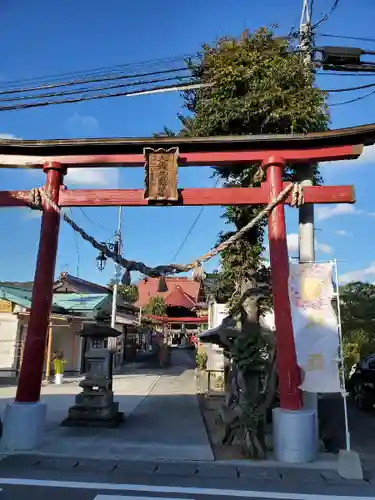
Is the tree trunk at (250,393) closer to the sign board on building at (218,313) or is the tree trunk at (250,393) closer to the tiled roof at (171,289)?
the sign board on building at (218,313)

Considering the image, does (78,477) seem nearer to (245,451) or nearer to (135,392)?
(245,451)

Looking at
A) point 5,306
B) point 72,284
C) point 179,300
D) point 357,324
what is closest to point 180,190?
point 357,324

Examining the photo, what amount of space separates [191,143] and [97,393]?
6363mm

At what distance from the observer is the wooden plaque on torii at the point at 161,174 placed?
335 inches

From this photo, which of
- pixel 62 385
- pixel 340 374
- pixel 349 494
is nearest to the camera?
pixel 349 494

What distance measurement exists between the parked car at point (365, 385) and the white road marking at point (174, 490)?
799cm

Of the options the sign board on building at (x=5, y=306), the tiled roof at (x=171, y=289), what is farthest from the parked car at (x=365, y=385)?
the tiled roof at (x=171, y=289)

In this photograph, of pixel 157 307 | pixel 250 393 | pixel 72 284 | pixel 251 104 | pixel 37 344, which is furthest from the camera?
pixel 157 307

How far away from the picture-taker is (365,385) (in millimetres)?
13109

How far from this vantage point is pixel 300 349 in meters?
7.36

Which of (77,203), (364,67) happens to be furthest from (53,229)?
(364,67)

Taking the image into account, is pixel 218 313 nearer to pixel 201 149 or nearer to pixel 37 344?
pixel 201 149

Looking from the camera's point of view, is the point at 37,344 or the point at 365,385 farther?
the point at 365,385

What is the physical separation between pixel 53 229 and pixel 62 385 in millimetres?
11468
